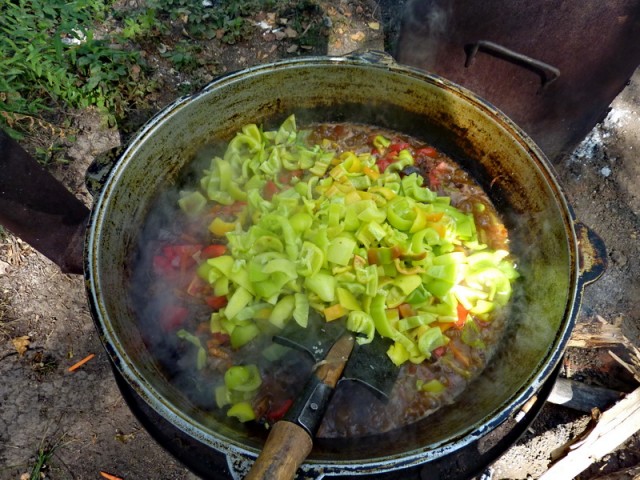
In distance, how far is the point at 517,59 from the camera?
3096 millimetres

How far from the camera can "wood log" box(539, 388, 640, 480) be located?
312cm

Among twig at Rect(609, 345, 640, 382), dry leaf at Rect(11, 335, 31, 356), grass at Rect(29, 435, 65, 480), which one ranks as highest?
twig at Rect(609, 345, 640, 382)

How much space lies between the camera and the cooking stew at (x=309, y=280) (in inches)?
94.7

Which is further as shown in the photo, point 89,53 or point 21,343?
point 89,53

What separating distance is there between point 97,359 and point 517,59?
381cm

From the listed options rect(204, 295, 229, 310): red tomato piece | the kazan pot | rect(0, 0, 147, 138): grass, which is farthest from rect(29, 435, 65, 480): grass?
rect(0, 0, 147, 138): grass

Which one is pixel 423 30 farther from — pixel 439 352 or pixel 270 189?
pixel 439 352

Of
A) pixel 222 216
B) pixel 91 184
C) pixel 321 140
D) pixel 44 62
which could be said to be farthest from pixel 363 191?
pixel 44 62

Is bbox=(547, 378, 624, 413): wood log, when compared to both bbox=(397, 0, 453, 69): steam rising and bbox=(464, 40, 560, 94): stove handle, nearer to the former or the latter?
bbox=(464, 40, 560, 94): stove handle

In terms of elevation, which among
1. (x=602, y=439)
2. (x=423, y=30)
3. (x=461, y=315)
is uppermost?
(x=423, y=30)

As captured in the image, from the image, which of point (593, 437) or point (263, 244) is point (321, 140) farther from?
point (593, 437)

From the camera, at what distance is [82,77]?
4.39 meters

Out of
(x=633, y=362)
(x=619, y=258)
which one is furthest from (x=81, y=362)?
(x=619, y=258)

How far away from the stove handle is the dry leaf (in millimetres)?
3987
